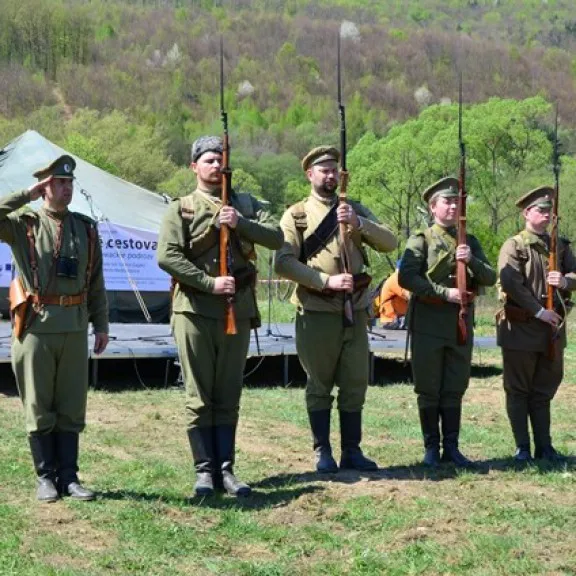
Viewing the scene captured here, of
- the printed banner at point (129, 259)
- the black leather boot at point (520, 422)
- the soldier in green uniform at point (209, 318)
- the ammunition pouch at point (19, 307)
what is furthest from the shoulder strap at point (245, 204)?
the printed banner at point (129, 259)

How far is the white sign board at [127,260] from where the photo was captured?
16094 mm

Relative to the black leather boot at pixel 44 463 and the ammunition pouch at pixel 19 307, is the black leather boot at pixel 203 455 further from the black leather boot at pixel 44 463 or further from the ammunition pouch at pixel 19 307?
the ammunition pouch at pixel 19 307

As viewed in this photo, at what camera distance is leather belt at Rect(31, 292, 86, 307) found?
18.8 ft

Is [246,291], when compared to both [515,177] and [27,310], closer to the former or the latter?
[27,310]

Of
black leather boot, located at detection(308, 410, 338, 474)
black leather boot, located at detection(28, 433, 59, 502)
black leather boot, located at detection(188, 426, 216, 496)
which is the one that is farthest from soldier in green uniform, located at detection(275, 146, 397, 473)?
black leather boot, located at detection(28, 433, 59, 502)

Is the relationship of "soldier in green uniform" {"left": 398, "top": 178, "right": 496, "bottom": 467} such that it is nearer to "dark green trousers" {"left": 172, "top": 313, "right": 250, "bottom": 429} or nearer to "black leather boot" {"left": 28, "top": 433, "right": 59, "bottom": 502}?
"dark green trousers" {"left": 172, "top": 313, "right": 250, "bottom": 429}

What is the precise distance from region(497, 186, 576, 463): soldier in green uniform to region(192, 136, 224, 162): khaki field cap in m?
2.22

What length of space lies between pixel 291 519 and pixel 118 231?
11.3 metres

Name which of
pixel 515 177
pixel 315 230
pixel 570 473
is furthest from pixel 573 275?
pixel 515 177

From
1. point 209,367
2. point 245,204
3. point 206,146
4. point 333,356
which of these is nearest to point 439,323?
point 333,356

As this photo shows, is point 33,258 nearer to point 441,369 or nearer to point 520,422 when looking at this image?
point 441,369

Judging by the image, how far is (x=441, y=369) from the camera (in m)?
6.88

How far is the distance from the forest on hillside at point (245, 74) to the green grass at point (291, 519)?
204ft

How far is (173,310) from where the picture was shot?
20.0ft
